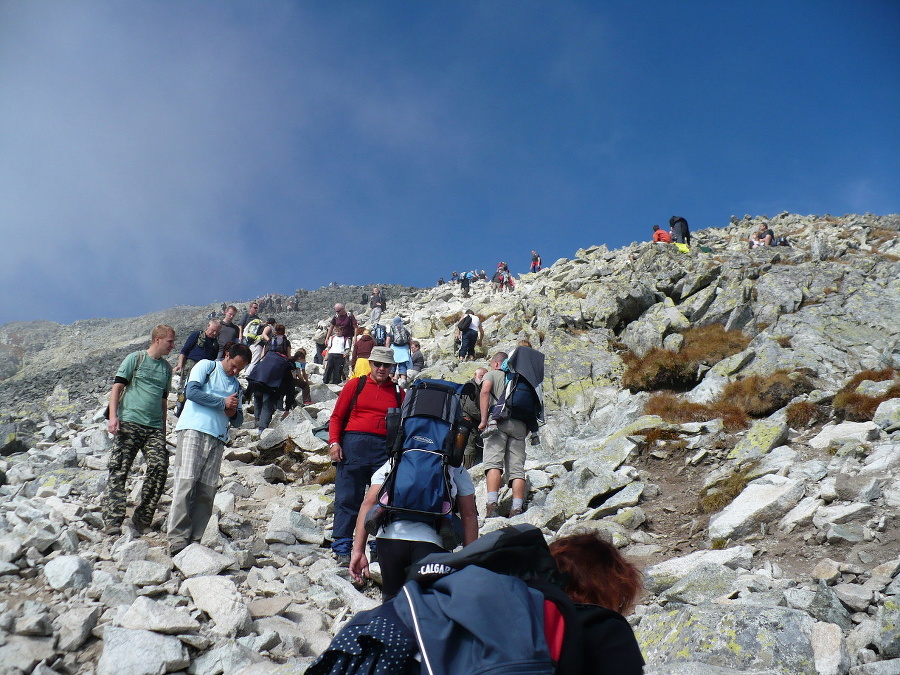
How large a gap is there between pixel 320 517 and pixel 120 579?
3.64 meters

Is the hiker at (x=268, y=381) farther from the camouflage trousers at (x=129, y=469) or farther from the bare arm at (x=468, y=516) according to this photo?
the bare arm at (x=468, y=516)

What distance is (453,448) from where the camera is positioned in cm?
453

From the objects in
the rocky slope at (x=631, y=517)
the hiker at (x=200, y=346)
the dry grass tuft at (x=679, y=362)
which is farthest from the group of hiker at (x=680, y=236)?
the hiker at (x=200, y=346)

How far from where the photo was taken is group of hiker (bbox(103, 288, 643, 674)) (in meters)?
1.72

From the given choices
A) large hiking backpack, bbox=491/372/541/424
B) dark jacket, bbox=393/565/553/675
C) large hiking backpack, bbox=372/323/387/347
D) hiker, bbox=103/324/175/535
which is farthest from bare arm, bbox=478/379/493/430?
large hiking backpack, bbox=372/323/387/347

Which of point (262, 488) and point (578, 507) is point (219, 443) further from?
point (578, 507)

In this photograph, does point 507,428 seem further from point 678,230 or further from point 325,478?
point 678,230

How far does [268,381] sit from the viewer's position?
39.8ft

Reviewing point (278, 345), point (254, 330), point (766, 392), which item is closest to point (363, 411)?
point (278, 345)

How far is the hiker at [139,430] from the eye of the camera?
652 centimetres

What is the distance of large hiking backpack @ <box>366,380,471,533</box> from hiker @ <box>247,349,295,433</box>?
26.5 feet

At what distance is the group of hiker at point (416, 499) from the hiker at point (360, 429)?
1 cm

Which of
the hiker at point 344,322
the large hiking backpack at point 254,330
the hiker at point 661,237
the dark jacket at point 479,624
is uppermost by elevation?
the hiker at point 661,237

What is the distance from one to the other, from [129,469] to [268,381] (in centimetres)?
558
